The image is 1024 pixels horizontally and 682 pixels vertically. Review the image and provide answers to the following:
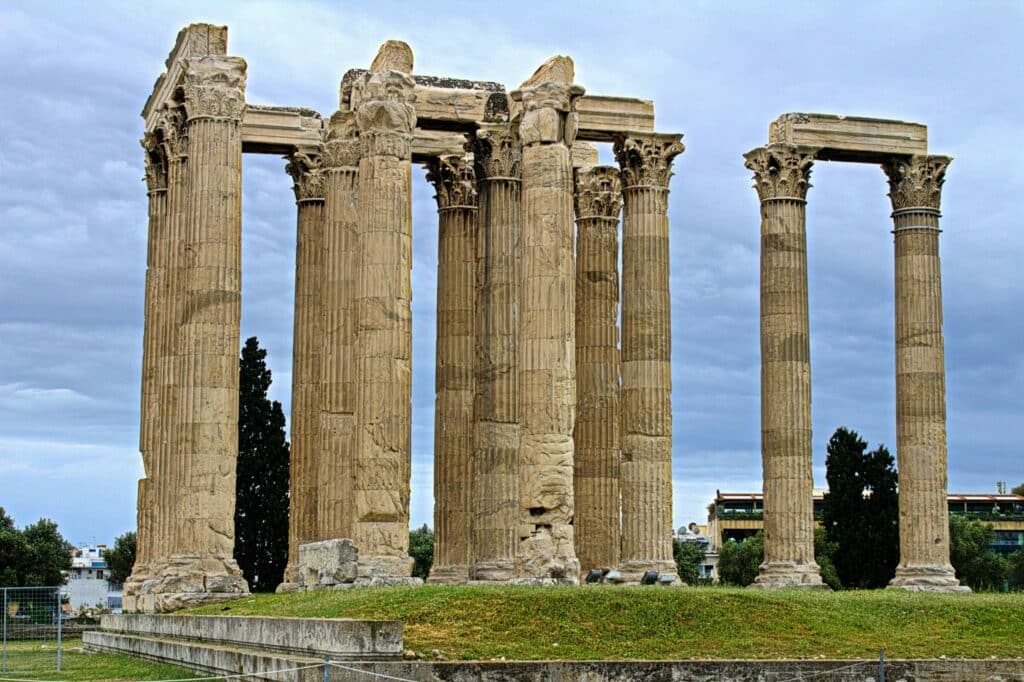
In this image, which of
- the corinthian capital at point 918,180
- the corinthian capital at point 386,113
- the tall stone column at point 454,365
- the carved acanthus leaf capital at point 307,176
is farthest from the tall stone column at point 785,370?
the corinthian capital at point 386,113

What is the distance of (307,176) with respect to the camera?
61.2m

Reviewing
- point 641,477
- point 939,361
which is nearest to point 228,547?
point 641,477

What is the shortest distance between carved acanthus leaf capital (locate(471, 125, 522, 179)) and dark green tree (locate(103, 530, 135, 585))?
77.9 metres

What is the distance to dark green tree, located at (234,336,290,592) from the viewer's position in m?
83.8

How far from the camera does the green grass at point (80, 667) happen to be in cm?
4209

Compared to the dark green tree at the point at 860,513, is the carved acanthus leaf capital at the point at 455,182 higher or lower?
higher

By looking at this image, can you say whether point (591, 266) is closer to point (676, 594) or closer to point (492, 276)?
point (492, 276)

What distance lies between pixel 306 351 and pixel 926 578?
964 inches

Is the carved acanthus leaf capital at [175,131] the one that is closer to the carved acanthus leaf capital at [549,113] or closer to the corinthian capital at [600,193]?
the carved acanthus leaf capital at [549,113]

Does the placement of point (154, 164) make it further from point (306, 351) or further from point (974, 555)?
point (974, 555)

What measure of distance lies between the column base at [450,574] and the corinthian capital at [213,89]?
17594 millimetres

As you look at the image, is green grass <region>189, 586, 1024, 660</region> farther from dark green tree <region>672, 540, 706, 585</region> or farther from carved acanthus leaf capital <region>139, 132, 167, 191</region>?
dark green tree <region>672, 540, 706, 585</region>

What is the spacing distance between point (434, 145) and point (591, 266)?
302 inches

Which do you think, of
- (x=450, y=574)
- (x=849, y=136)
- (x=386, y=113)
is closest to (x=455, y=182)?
(x=386, y=113)
